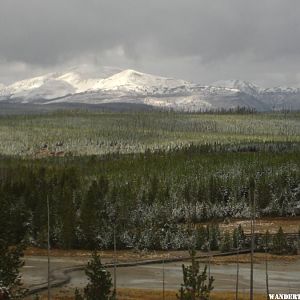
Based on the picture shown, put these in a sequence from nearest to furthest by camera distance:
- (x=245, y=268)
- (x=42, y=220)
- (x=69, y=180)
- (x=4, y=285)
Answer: (x=4, y=285), (x=245, y=268), (x=42, y=220), (x=69, y=180)

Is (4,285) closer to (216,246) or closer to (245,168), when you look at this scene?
(216,246)

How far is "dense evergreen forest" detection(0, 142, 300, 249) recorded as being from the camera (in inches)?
4550

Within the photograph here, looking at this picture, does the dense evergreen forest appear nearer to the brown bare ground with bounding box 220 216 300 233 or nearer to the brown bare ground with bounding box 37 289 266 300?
the brown bare ground with bounding box 220 216 300 233

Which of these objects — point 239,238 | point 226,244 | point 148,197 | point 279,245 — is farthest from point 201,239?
point 148,197

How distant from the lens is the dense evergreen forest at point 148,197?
116 m

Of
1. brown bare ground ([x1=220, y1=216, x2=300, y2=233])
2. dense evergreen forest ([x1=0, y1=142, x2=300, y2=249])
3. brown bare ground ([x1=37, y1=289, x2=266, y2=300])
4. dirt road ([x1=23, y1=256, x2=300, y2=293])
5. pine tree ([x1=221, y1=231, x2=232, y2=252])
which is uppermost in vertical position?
dense evergreen forest ([x1=0, y1=142, x2=300, y2=249])

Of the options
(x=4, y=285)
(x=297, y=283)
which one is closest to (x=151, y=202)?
(x=297, y=283)

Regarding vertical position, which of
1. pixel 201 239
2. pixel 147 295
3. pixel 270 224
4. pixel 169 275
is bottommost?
pixel 169 275

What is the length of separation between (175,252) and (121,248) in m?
13.4

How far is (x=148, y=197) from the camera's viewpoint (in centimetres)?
14162

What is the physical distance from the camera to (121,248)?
116625 mm

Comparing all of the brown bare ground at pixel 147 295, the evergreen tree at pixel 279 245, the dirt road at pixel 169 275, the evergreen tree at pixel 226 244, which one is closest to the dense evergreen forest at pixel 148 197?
the evergreen tree at pixel 226 244

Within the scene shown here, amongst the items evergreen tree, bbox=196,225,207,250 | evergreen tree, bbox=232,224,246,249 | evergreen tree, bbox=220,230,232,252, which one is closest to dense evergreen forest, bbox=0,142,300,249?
evergreen tree, bbox=196,225,207,250

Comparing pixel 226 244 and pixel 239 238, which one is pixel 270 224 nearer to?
pixel 239 238
